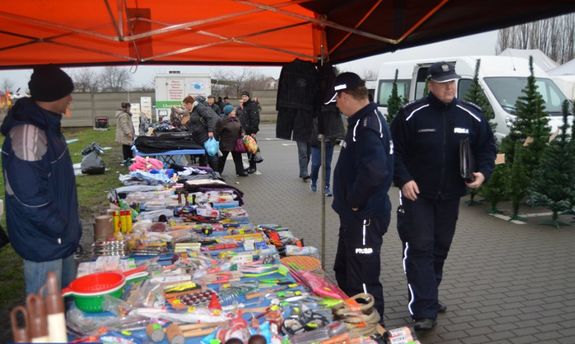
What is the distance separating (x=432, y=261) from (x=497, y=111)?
645 cm

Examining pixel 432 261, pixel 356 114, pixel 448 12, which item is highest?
pixel 448 12

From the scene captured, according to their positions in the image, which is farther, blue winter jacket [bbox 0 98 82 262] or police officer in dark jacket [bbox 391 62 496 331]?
police officer in dark jacket [bbox 391 62 496 331]

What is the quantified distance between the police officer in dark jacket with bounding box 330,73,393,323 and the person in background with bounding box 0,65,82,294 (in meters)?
1.81

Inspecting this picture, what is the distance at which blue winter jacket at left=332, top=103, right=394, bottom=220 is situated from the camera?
3141mm

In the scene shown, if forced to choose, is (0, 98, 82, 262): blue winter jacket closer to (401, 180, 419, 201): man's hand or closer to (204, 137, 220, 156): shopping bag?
(401, 180, 419, 201): man's hand

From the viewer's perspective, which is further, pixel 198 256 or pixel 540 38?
pixel 540 38

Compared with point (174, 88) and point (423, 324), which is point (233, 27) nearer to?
point (423, 324)

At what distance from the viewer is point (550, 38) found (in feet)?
120

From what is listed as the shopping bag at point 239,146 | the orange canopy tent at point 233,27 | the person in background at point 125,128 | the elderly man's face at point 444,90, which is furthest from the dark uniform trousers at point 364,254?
the person in background at point 125,128

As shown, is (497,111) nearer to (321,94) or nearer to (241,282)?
(321,94)

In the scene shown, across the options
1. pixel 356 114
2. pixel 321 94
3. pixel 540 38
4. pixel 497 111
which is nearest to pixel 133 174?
pixel 321 94

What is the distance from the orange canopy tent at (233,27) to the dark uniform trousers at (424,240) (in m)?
1.27

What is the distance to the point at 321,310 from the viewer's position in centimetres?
239

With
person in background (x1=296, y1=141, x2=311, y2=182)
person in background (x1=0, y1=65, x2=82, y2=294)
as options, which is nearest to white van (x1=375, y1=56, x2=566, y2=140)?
person in background (x1=296, y1=141, x2=311, y2=182)
